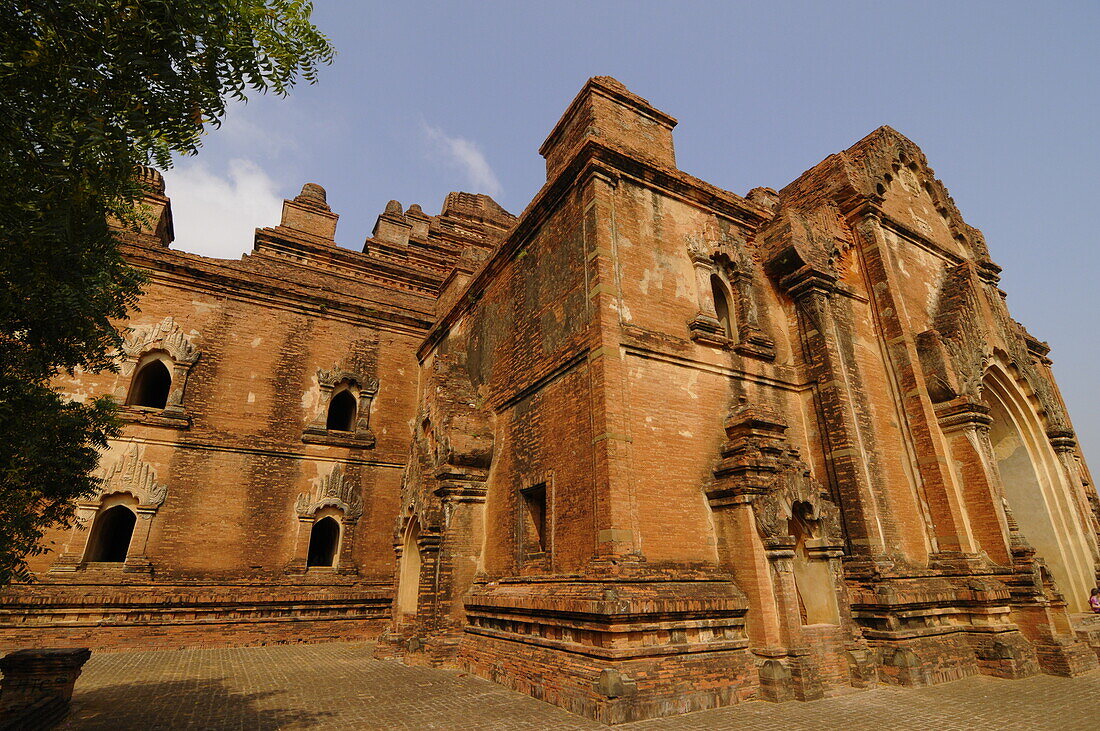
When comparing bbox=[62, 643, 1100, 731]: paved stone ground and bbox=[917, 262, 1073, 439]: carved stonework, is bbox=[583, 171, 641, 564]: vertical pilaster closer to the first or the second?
bbox=[62, 643, 1100, 731]: paved stone ground

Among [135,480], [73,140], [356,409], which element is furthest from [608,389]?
[135,480]

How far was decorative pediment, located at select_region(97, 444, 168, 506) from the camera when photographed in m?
13.6

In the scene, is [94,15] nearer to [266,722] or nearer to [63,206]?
[63,206]

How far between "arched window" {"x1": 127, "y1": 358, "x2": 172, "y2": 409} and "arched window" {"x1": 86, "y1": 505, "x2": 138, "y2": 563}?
2758mm

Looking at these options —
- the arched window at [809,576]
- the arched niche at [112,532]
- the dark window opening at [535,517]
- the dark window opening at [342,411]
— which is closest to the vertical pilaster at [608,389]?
the dark window opening at [535,517]

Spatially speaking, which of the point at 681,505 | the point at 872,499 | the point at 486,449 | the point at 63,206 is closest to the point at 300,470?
the point at 486,449

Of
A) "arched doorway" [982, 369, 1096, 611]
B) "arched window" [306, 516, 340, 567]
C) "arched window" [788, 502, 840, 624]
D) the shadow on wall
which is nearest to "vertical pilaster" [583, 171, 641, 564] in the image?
"arched window" [788, 502, 840, 624]

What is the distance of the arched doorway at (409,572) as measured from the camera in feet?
43.0

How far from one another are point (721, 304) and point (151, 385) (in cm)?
1592

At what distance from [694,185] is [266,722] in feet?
36.2

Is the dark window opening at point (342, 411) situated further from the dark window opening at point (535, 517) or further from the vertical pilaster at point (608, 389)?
the vertical pilaster at point (608, 389)

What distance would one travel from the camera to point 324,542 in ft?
53.8

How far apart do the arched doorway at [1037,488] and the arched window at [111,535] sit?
20.6 metres

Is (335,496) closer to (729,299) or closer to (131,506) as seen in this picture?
(131,506)
